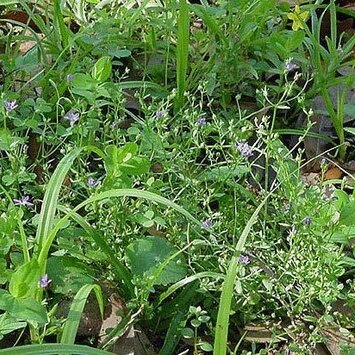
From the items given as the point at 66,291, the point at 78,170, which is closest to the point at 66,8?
the point at 78,170

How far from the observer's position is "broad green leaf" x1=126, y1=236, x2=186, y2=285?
1.54 metres

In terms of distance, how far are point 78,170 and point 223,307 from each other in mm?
526

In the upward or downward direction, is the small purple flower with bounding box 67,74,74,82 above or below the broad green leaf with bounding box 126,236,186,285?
above

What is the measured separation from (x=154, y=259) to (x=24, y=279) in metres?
0.35

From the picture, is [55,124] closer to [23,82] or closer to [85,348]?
[23,82]

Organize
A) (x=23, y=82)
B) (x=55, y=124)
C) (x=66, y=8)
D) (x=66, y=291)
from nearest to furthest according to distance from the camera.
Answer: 1. (x=66, y=291)
2. (x=55, y=124)
3. (x=23, y=82)
4. (x=66, y=8)

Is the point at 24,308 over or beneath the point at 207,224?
over

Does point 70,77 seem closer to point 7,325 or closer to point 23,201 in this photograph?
point 23,201

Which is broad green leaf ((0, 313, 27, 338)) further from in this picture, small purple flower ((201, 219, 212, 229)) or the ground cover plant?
small purple flower ((201, 219, 212, 229))

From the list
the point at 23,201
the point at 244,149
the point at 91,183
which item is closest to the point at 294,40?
the point at 244,149

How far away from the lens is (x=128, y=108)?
204 cm

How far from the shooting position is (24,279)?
1.27 m

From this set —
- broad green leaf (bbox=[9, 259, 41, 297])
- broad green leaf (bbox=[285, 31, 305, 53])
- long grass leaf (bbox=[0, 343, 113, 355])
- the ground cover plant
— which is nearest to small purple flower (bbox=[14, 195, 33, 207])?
the ground cover plant

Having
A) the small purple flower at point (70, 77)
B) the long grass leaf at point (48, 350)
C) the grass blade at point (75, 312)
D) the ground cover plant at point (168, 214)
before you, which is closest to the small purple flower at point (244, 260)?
the ground cover plant at point (168, 214)
